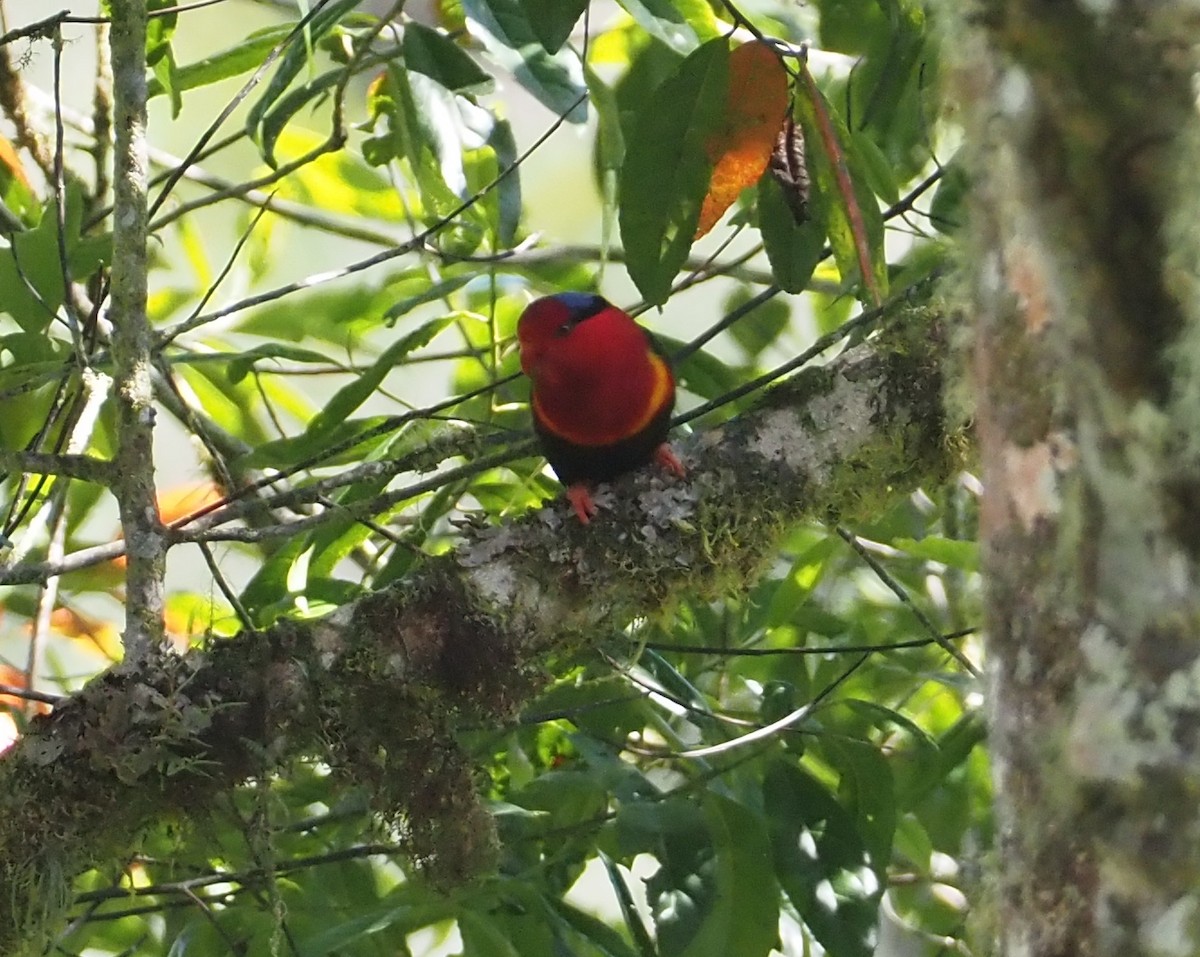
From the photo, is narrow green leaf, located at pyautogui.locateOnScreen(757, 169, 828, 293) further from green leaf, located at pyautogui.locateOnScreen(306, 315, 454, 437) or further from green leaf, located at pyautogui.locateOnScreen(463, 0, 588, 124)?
green leaf, located at pyautogui.locateOnScreen(306, 315, 454, 437)

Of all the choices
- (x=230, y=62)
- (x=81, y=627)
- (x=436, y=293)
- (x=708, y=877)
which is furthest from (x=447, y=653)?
(x=81, y=627)

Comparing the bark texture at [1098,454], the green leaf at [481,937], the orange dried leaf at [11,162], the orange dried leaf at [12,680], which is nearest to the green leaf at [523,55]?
the bark texture at [1098,454]

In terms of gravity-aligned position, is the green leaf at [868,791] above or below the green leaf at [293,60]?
below

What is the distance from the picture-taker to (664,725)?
179 centimetres

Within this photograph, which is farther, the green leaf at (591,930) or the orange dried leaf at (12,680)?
the orange dried leaf at (12,680)

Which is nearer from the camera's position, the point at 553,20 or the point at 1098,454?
the point at 1098,454

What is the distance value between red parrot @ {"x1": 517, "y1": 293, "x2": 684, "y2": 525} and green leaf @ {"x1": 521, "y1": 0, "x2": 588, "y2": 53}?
0.64 metres

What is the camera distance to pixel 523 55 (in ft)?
4.50

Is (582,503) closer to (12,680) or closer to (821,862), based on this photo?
(821,862)

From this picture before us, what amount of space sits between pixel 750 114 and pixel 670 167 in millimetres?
107

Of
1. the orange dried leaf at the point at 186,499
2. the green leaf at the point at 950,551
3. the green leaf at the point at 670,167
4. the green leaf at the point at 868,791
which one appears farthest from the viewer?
→ the orange dried leaf at the point at 186,499

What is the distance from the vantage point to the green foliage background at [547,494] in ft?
4.55

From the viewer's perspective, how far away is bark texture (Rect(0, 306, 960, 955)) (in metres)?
1.23

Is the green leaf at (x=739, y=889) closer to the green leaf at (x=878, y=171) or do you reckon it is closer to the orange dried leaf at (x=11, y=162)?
the green leaf at (x=878, y=171)
